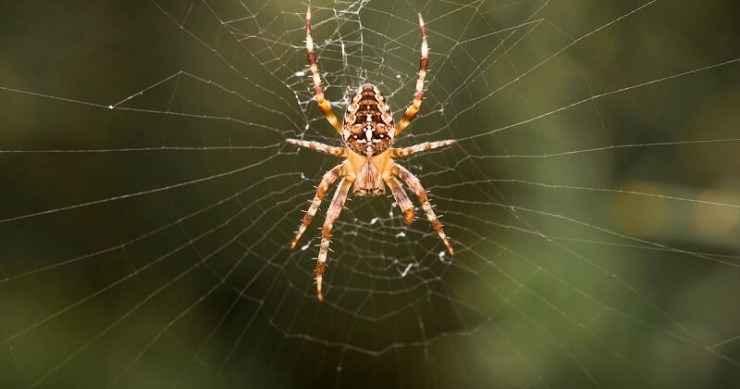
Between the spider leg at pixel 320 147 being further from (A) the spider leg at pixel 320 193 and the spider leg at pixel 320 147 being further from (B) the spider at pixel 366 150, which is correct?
(A) the spider leg at pixel 320 193

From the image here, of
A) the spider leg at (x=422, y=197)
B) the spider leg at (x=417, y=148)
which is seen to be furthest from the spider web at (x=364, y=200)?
the spider leg at (x=417, y=148)

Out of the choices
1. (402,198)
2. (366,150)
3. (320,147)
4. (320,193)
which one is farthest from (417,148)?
(320,193)

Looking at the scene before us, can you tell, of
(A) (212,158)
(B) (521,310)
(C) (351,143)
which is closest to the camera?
(C) (351,143)

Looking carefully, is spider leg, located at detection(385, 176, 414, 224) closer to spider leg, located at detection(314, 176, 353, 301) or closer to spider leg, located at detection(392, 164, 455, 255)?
spider leg, located at detection(392, 164, 455, 255)

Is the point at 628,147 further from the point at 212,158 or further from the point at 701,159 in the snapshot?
the point at 212,158

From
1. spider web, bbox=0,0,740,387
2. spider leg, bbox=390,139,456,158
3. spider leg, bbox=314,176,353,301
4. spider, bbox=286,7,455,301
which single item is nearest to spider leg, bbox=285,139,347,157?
spider, bbox=286,7,455,301

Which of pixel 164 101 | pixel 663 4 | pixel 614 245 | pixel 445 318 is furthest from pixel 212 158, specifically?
pixel 663 4

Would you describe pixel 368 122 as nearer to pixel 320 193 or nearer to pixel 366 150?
pixel 366 150
